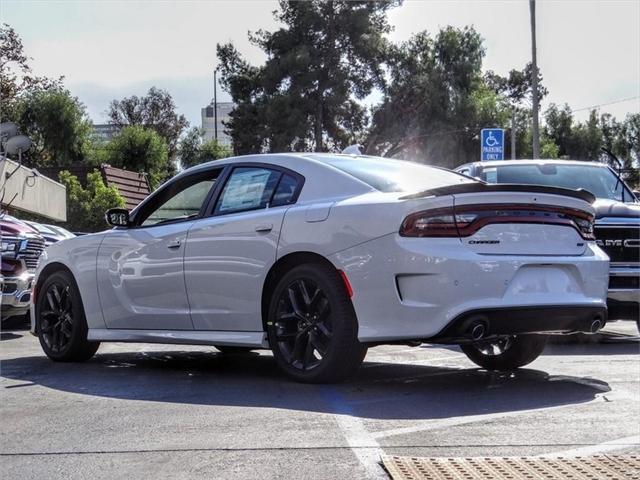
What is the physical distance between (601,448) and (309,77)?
158 feet

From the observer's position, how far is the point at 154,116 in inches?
2712

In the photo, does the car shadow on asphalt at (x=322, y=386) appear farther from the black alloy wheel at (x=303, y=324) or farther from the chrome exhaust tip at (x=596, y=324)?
the chrome exhaust tip at (x=596, y=324)

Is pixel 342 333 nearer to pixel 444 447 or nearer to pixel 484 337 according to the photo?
pixel 484 337

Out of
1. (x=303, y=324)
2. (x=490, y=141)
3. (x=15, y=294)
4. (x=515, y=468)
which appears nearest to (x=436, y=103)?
(x=490, y=141)

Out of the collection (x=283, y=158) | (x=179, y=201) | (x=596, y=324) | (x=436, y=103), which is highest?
(x=436, y=103)

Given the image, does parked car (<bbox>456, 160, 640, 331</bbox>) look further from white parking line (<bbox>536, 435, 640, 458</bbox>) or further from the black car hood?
white parking line (<bbox>536, 435, 640, 458</bbox>)

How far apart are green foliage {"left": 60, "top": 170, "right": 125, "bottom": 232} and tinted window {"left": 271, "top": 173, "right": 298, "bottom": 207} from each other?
2642 cm

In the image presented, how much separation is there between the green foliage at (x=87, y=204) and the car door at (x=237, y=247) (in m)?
26.1

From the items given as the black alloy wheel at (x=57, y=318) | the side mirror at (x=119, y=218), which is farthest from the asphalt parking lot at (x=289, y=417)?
the side mirror at (x=119, y=218)

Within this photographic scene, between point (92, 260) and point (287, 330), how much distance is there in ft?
7.02

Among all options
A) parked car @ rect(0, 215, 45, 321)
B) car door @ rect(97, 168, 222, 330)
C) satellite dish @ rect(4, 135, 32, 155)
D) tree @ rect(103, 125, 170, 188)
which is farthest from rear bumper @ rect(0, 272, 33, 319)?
tree @ rect(103, 125, 170, 188)

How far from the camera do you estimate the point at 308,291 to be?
5996 mm

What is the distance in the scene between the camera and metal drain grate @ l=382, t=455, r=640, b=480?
3.88 meters

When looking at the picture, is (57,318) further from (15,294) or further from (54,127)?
(54,127)
